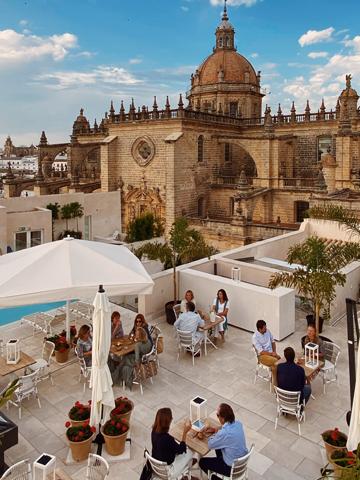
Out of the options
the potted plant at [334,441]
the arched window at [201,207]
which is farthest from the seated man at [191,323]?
the arched window at [201,207]

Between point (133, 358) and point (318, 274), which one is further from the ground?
point (318, 274)

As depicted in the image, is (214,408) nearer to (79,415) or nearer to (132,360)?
(132,360)

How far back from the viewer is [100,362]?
5879 millimetres

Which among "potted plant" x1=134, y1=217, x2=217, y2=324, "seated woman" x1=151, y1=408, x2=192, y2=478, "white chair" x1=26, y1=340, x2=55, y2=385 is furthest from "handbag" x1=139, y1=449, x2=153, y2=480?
"potted plant" x1=134, y1=217, x2=217, y2=324

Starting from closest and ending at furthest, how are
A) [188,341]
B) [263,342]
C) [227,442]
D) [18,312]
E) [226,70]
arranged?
1. [227,442]
2. [263,342]
3. [188,341]
4. [18,312]
5. [226,70]

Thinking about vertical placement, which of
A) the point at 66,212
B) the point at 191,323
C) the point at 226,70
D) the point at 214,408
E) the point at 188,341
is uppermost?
the point at 226,70

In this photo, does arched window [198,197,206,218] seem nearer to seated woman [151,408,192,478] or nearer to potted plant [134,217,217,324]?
potted plant [134,217,217,324]

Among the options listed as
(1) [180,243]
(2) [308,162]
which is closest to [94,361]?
(1) [180,243]

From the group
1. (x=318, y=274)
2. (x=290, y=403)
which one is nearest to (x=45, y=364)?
(x=290, y=403)

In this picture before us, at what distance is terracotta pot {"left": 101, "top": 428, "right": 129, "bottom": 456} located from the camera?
5.68 meters

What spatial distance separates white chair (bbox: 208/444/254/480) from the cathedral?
19.0 m

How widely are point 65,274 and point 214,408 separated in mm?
3445

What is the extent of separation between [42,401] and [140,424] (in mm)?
1901

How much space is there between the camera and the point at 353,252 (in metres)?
10.5
